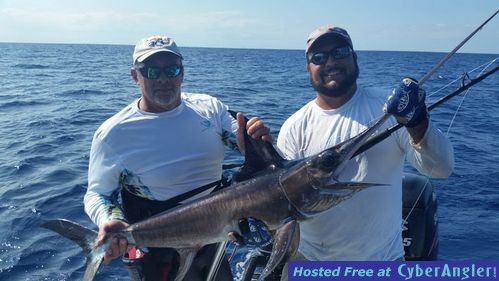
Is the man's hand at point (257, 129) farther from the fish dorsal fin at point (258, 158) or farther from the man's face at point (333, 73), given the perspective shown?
the man's face at point (333, 73)

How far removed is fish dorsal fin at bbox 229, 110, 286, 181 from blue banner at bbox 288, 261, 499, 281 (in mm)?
596

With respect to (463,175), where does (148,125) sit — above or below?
above

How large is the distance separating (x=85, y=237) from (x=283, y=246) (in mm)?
1336

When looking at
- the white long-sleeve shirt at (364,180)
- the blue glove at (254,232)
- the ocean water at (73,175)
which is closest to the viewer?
the blue glove at (254,232)

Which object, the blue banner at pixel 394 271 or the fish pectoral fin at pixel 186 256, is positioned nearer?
the blue banner at pixel 394 271

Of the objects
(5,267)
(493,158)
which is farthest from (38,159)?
(493,158)

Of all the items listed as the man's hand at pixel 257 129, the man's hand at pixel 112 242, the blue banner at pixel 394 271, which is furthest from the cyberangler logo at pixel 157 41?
the blue banner at pixel 394 271

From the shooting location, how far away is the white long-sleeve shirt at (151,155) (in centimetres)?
347

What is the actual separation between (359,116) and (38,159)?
7662 mm

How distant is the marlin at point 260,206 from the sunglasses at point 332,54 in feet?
2.37

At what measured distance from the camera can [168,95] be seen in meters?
3.43

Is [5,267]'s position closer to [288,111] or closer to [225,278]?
[225,278]

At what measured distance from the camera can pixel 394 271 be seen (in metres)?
2.50

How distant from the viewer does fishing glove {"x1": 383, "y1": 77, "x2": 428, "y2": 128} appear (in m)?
2.47
